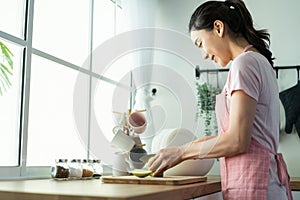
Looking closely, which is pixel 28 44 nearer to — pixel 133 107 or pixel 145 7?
pixel 133 107

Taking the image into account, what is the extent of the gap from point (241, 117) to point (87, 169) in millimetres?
816

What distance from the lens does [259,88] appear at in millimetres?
1059

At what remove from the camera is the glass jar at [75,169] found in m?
1.53

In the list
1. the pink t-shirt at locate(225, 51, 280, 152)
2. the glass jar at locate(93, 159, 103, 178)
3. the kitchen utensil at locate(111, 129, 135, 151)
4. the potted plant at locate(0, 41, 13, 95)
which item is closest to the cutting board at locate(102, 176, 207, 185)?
the pink t-shirt at locate(225, 51, 280, 152)

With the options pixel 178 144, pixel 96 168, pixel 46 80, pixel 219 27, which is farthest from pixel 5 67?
pixel 219 27

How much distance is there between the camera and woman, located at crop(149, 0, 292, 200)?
3.38 feet

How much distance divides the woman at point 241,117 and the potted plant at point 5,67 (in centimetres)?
72

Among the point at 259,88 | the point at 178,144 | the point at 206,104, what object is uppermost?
the point at 206,104

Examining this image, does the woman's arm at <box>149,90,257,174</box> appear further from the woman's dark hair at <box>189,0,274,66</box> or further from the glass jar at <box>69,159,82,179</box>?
the glass jar at <box>69,159,82,179</box>

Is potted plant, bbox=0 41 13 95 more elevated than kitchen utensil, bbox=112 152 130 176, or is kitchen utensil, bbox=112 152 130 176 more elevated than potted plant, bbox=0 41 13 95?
potted plant, bbox=0 41 13 95

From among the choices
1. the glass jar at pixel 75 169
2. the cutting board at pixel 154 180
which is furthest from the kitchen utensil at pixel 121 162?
the cutting board at pixel 154 180

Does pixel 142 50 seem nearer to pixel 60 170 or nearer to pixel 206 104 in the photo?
pixel 60 170

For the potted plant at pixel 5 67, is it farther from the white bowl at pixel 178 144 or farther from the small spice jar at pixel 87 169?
the white bowl at pixel 178 144

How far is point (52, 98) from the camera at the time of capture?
1937 millimetres
